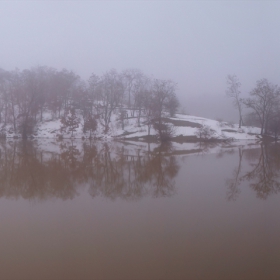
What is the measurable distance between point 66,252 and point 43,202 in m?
3.95

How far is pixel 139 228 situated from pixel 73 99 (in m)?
51.5

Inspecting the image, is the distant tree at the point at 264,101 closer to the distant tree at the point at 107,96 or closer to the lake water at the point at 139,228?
the distant tree at the point at 107,96

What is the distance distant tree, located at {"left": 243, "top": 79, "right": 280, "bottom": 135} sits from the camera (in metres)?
47.9

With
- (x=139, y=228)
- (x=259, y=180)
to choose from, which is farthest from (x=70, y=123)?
(x=139, y=228)

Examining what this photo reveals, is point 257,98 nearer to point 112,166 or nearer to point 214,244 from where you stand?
Answer: point 112,166

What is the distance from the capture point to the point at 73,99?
186 ft

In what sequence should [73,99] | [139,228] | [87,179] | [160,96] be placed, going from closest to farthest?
[139,228] < [87,179] < [160,96] < [73,99]

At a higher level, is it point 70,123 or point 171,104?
point 171,104

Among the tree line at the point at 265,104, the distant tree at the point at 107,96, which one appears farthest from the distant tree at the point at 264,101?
the distant tree at the point at 107,96

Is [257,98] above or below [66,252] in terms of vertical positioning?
above

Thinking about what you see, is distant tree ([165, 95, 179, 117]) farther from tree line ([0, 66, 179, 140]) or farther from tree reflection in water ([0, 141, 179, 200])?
tree reflection in water ([0, 141, 179, 200])

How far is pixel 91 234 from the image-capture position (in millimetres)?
7285

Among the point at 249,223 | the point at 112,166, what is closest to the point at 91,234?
the point at 249,223

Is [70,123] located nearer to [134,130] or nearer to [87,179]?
[134,130]
